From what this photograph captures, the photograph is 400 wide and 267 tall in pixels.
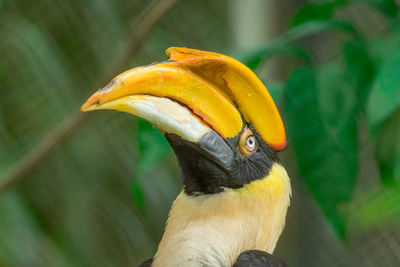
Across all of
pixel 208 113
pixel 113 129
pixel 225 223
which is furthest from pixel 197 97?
A: pixel 113 129

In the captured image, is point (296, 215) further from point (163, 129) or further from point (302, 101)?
point (163, 129)

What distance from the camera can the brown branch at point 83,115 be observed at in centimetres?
138

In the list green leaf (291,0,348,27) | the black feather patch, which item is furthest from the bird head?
green leaf (291,0,348,27)

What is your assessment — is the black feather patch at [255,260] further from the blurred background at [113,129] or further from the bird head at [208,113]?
the blurred background at [113,129]

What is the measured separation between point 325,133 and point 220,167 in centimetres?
28

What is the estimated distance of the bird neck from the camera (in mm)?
867

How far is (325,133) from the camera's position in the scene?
1.08 metres

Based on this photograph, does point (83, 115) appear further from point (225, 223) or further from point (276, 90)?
point (225, 223)

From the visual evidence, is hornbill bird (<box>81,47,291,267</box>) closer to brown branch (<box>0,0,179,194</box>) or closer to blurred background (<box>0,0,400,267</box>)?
blurred background (<box>0,0,400,267</box>)

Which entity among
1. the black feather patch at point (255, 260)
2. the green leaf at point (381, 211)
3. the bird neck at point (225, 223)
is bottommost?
the green leaf at point (381, 211)

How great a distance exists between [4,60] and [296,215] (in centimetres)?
109

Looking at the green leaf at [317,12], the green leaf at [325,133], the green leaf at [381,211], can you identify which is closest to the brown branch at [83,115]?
the green leaf at [317,12]

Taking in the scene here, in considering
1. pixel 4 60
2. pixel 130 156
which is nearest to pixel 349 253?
pixel 130 156

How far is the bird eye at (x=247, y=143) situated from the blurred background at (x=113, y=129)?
21 centimetres
